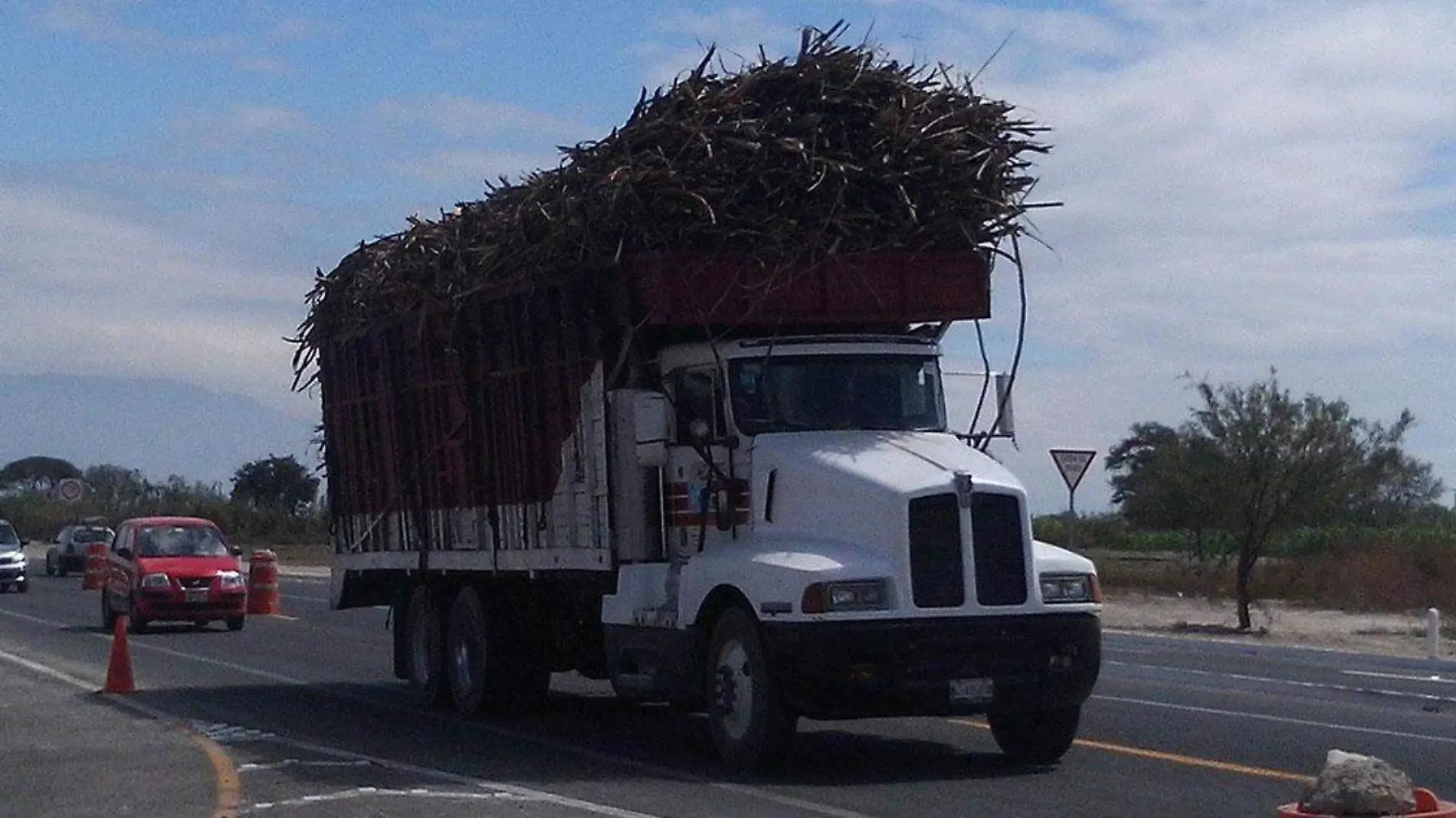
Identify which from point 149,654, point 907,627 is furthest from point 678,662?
point 149,654

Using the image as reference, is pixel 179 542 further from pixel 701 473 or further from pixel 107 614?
pixel 701 473

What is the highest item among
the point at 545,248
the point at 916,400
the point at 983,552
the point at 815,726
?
the point at 545,248

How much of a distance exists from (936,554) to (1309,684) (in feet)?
33.7

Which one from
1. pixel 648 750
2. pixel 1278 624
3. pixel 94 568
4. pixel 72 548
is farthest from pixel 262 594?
pixel 72 548

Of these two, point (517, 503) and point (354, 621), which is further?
point (354, 621)

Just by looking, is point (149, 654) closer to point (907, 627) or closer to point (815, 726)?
point (815, 726)

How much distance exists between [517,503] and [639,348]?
2.50m

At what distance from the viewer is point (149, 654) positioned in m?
26.3

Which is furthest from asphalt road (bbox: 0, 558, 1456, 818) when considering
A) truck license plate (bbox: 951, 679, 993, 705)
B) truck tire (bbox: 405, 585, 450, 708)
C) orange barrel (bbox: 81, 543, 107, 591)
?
orange barrel (bbox: 81, 543, 107, 591)

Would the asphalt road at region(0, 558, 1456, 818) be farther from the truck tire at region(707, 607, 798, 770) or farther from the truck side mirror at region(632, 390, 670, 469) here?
the truck side mirror at region(632, 390, 670, 469)

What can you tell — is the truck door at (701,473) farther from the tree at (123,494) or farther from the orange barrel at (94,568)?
the tree at (123,494)

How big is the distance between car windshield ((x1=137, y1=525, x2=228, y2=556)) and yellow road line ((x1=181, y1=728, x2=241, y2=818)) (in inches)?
645

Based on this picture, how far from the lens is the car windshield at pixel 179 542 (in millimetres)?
32594

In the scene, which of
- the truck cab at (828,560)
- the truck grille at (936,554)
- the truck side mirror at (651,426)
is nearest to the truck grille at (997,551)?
the truck cab at (828,560)
